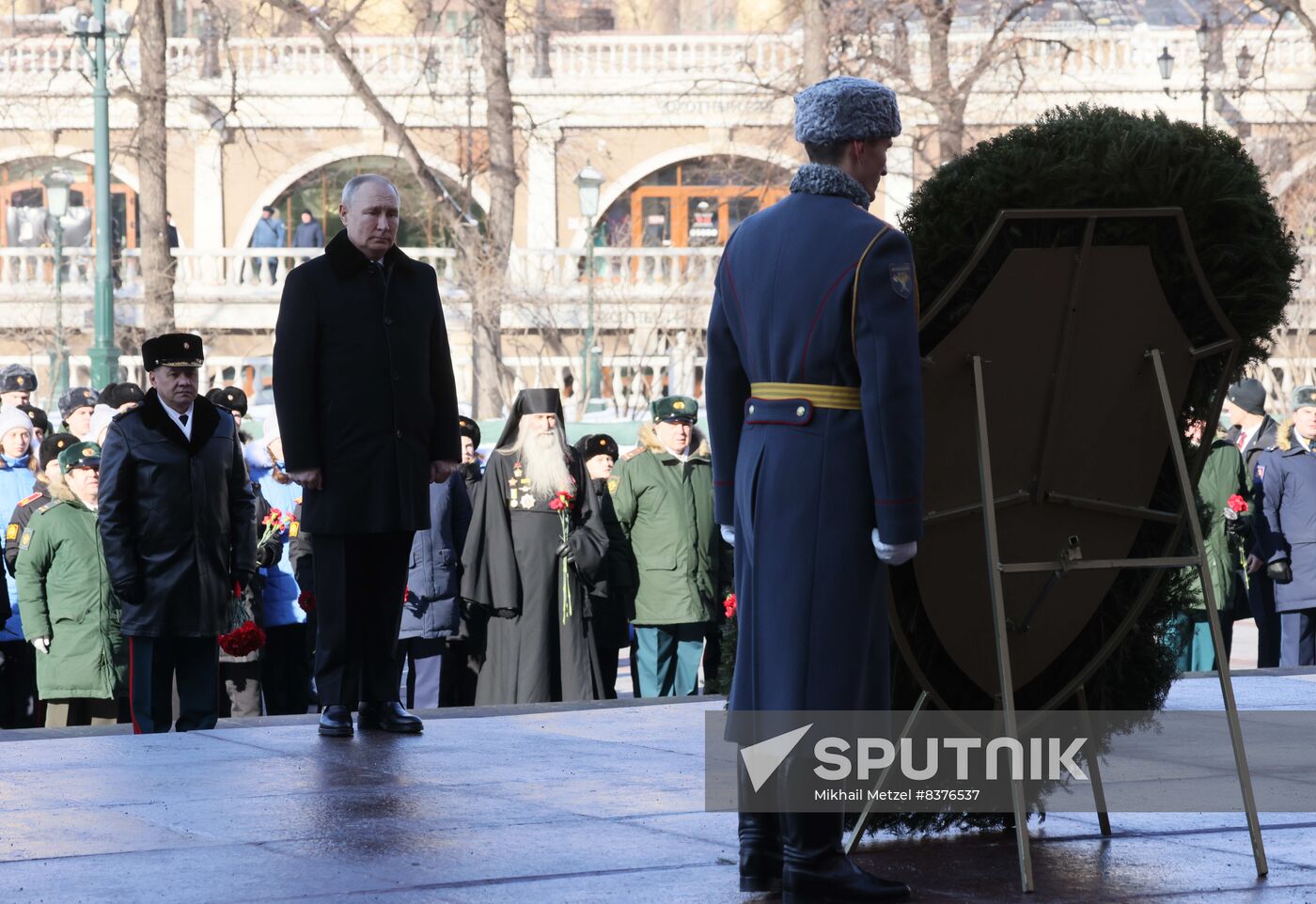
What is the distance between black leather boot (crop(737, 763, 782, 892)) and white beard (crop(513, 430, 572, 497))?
6.20 metres

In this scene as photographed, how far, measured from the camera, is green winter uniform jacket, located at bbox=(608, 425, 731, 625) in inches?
474

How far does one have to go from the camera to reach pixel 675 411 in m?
12.4

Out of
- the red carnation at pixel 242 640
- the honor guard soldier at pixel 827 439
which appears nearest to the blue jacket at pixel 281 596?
the red carnation at pixel 242 640

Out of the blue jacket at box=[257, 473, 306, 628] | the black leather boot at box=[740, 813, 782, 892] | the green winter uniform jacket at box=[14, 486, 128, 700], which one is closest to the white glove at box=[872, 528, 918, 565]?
the black leather boot at box=[740, 813, 782, 892]

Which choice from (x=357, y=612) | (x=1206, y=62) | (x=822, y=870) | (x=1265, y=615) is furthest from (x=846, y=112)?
(x=1206, y=62)

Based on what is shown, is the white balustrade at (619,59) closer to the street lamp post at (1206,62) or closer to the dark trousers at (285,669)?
the street lamp post at (1206,62)

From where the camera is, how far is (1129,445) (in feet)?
18.6

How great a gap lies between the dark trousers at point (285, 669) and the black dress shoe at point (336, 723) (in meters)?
3.58

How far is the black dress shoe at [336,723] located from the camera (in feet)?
25.6

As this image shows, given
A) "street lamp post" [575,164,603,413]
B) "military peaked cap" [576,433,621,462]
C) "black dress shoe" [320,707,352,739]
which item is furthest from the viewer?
"street lamp post" [575,164,603,413]

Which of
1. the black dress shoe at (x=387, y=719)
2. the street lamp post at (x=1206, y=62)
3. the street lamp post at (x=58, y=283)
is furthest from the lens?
the street lamp post at (x=1206, y=62)

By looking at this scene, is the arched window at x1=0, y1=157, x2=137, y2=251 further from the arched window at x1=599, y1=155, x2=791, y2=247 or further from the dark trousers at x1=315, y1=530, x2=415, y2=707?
the dark trousers at x1=315, y1=530, x2=415, y2=707

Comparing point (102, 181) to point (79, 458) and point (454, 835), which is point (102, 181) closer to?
point (79, 458)

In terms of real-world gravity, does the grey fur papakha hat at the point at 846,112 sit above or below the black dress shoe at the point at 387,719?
above
